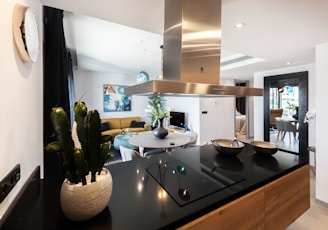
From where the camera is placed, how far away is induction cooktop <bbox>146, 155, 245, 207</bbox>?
103cm

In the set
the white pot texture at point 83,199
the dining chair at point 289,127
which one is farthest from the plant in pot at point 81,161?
the dining chair at point 289,127

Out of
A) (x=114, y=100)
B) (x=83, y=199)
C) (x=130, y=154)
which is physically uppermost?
(x=114, y=100)

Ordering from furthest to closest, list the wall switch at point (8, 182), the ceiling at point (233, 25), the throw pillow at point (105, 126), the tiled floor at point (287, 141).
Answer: the throw pillow at point (105, 126) < the tiled floor at point (287, 141) < the ceiling at point (233, 25) < the wall switch at point (8, 182)

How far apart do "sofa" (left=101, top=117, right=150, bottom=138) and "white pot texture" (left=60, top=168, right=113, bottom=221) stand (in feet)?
17.1

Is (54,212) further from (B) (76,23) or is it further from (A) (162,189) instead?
(B) (76,23)

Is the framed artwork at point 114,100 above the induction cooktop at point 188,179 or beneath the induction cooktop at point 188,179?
above

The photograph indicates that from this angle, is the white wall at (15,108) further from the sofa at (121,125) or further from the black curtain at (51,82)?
the sofa at (121,125)

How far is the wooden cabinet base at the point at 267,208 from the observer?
0.95m

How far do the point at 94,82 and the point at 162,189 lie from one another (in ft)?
20.5

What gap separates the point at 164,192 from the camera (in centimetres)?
105

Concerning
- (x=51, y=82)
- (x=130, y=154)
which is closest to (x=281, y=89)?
(x=130, y=154)

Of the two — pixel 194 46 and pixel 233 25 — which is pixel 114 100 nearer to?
pixel 233 25

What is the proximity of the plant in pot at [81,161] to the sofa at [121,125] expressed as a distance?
521cm

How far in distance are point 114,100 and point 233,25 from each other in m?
5.67
